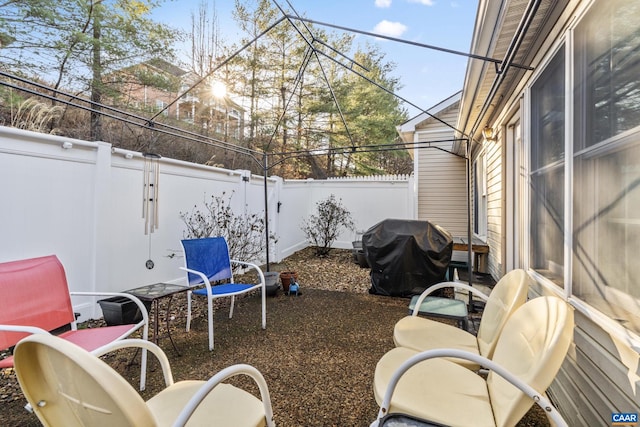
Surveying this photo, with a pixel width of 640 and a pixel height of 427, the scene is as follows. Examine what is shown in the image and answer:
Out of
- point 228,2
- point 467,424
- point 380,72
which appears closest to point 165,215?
point 467,424

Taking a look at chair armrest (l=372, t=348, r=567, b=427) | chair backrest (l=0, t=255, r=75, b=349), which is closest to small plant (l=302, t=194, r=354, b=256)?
chair backrest (l=0, t=255, r=75, b=349)

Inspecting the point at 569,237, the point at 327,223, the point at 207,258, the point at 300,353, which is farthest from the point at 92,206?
the point at 327,223

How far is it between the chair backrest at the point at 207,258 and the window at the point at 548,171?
130 inches

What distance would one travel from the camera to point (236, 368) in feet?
3.99

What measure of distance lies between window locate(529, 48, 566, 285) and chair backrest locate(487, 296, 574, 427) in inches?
29.4

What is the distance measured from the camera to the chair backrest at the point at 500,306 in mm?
1835

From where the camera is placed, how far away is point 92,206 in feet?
11.1

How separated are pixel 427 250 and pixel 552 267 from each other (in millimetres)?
2368

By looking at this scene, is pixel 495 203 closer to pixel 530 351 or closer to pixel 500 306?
pixel 500 306

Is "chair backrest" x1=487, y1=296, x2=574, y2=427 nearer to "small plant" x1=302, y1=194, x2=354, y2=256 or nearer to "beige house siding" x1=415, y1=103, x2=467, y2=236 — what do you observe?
"small plant" x1=302, y1=194, x2=354, y2=256

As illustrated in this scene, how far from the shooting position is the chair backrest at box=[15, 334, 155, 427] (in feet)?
2.66

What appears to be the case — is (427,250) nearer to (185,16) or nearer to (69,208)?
(69,208)

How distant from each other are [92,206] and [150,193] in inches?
29.3

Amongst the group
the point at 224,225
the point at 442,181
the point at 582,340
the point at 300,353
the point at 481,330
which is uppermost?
the point at 442,181
